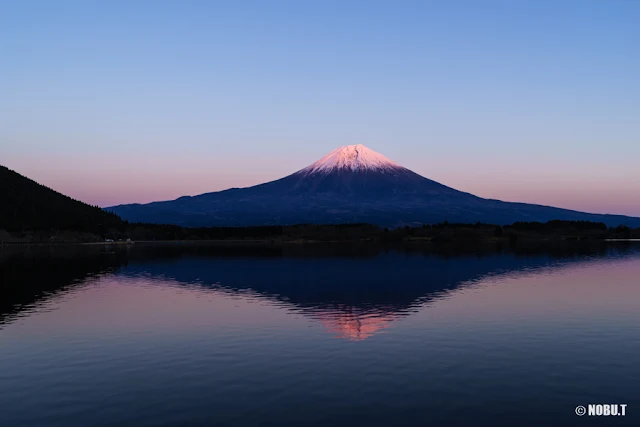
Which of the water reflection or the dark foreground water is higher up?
the water reflection

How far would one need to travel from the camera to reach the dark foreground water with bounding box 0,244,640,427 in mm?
22594

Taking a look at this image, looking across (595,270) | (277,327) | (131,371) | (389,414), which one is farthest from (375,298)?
(595,270)

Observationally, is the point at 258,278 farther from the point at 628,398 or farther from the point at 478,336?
the point at 628,398

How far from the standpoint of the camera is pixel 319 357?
32.2 m

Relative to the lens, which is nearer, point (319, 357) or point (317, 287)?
point (319, 357)

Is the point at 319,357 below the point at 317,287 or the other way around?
below

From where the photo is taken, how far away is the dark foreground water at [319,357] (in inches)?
890

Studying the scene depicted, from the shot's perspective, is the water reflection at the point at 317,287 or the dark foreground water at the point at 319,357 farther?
the water reflection at the point at 317,287

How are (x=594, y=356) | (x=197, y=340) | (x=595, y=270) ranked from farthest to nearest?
(x=595, y=270) → (x=197, y=340) → (x=594, y=356)

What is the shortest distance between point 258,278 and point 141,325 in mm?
42318

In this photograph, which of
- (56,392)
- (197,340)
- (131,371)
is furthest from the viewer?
(197,340)

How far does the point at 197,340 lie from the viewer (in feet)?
124

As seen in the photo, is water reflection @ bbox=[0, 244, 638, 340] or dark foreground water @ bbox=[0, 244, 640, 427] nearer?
dark foreground water @ bbox=[0, 244, 640, 427]

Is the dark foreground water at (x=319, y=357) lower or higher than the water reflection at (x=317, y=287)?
lower
